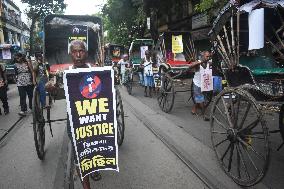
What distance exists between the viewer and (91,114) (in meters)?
3.55

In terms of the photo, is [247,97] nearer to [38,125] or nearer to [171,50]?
[38,125]

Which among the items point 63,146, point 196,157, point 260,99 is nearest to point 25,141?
point 63,146

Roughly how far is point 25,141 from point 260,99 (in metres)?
4.76

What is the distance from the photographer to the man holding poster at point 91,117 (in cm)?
350

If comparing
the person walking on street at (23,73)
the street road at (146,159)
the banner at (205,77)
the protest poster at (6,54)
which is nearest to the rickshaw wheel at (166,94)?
the street road at (146,159)

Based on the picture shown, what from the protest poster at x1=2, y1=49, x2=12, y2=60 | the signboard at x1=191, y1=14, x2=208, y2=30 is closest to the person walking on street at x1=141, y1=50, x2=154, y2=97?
the signboard at x1=191, y1=14, x2=208, y2=30

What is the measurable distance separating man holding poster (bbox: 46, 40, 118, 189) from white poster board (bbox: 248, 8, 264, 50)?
2.25 metres

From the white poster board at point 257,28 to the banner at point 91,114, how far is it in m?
2.25

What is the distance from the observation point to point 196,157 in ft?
18.0

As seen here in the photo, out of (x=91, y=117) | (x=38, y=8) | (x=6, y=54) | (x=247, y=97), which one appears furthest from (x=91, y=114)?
(x=38, y=8)

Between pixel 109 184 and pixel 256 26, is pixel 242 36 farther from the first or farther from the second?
pixel 109 184

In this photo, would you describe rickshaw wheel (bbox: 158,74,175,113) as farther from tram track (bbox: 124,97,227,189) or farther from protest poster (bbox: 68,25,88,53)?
protest poster (bbox: 68,25,88,53)

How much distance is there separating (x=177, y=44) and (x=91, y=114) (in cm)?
1060

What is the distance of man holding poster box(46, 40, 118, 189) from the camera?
3.50 meters
